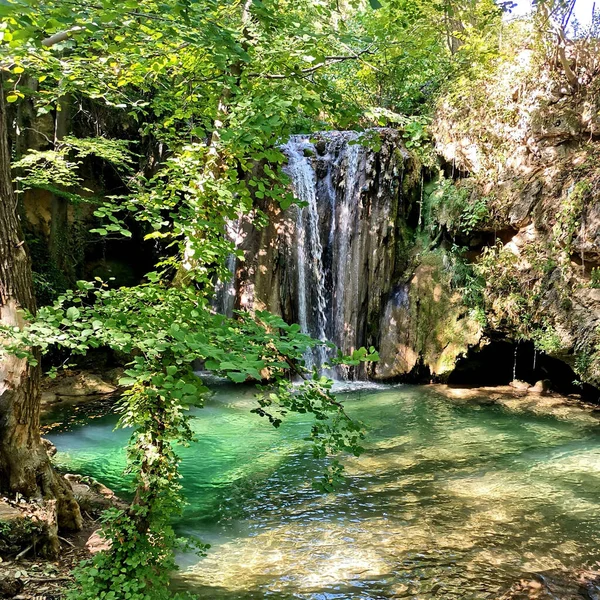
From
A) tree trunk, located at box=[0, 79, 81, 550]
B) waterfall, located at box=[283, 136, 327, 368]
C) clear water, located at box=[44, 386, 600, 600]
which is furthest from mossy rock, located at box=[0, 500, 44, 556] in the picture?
waterfall, located at box=[283, 136, 327, 368]

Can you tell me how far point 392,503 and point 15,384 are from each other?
3701mm

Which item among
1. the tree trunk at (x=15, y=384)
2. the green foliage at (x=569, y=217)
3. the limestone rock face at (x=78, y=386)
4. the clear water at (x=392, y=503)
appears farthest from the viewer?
the limestone rock face at (x=78, y=386)

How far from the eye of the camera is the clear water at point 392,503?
3.75 metres

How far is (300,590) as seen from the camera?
3.55 meters

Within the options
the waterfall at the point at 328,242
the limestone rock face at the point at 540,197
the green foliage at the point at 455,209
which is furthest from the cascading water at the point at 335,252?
the limestone rock face at the point at 540,197

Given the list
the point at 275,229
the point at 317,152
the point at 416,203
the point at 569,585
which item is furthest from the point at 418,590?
the point at 317,152

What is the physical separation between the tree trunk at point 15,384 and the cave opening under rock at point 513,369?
8.43 meters

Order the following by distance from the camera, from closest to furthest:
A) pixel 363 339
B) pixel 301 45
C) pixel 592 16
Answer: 1. pixel 301 45
2. pixel 592 16
3. pixel 363 339

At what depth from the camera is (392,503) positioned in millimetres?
4977

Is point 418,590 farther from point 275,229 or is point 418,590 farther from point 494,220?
point 275,229

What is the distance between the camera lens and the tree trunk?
10.6ft

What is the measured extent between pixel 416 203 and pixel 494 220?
2305 mm

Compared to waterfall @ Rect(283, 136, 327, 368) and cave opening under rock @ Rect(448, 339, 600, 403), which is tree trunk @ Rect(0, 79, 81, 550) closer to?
waterfall @ Rect(283, 136, 327, 368)

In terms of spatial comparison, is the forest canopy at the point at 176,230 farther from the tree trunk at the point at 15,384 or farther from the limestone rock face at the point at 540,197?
the limestone rock face at the point at 540,197
